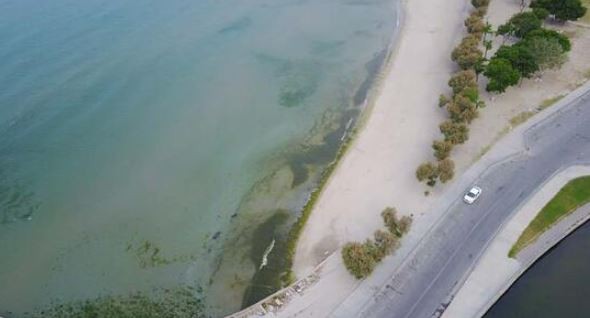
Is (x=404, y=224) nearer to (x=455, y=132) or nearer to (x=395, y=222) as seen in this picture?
(x=395, y=222)

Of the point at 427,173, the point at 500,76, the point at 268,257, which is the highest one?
the point at 500,76

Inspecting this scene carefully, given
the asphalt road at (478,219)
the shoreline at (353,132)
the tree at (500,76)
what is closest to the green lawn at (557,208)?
the asphalt road at (478,219)

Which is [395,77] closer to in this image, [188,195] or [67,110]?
[188,195]

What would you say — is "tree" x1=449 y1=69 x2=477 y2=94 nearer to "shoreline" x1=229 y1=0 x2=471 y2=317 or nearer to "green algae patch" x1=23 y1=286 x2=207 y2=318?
"shoreline" x1=229 y1=0 x2=471 y2=317

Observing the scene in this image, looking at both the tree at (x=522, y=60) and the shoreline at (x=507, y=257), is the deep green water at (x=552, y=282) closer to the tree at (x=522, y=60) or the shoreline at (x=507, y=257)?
the shoreline at (x=507, y=257)

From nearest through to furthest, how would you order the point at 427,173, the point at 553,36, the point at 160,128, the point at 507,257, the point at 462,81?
the point at 507,257 < the point at 427,173 < the point at 462,81 < the point at 160,128 < the point at 553,36

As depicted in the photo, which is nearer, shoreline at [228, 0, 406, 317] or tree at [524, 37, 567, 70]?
shoreline at [228, 0, 406, 317]

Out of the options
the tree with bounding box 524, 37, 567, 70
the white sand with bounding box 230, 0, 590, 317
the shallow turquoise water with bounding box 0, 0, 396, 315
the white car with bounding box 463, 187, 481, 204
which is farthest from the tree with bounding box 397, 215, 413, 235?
the tree with bounding box 524, 37, 567, 70

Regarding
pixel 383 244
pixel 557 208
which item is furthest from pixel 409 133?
pixel 383 244
